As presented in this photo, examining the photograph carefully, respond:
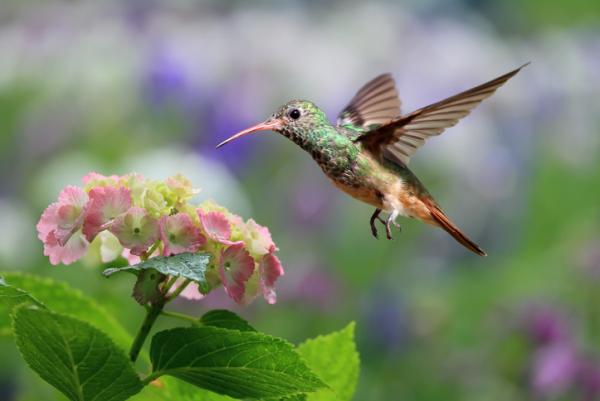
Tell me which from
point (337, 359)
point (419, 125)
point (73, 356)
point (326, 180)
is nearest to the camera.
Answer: point (73, 356)

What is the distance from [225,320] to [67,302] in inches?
3.7

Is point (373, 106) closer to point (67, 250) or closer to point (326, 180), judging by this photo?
point (67, 250)

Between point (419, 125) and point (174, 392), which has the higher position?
point (419, 125)

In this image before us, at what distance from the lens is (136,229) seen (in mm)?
439

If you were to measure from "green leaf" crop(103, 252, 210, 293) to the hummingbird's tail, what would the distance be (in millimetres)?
172

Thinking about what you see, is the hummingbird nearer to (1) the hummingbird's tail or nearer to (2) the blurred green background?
(1) the hummingbird's tail

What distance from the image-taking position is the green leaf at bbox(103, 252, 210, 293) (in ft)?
1.33

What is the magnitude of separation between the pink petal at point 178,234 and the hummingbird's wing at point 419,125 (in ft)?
0.47

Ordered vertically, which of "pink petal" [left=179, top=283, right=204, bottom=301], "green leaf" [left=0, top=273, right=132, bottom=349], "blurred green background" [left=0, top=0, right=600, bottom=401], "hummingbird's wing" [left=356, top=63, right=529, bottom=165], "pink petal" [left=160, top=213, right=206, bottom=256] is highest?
"hummingbird's wing" [left=356, top=63, right=529, bottom=165]

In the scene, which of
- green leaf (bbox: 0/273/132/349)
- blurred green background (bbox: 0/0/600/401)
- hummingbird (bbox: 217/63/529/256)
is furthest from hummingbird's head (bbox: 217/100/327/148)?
blurred green background (bbox: 0/0/600/401)

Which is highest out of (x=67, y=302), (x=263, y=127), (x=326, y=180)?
(x=263, y=127)

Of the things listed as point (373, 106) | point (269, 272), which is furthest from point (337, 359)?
point (373, 106)

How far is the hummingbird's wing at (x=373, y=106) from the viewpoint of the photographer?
0.70m

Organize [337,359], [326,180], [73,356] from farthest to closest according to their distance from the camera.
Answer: [326,180]
[337,359]
[73,356]
